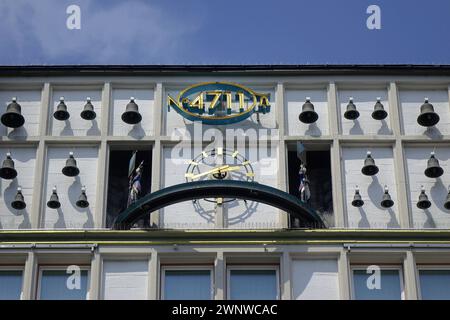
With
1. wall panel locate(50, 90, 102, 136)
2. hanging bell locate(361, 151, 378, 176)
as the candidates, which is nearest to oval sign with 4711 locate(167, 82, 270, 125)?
wall panel locate(50, 90, 102, 136)

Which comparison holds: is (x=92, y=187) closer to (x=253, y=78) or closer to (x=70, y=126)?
(x=70, y=126)

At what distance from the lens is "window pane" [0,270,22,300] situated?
50531 millimetres

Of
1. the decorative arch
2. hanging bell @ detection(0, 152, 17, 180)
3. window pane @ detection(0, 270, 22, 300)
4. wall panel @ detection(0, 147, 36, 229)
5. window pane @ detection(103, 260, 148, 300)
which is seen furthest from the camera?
hanging bell @ detection(0, 152, 17, 180)

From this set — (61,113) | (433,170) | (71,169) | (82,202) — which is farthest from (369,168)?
(61,113)

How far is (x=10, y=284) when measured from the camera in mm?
50906

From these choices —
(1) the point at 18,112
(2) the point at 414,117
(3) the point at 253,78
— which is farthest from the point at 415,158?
(1) the point at 18,112

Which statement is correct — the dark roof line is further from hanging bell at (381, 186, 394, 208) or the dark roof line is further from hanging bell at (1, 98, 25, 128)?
hanging bell at (381, 186, 394, 208)

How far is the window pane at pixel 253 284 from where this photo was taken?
166 ft

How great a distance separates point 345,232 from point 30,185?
10107 millimetres

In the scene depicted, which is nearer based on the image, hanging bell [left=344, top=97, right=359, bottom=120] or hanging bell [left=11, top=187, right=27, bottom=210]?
hanging bell [left=11, top=187, right=27, bottom=210]

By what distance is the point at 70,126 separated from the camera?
54.3 meters

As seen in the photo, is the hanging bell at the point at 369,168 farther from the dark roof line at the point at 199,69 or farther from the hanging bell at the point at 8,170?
the hanging bell at the point at 8,170

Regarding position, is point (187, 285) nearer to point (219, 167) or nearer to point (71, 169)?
point (219, 167)

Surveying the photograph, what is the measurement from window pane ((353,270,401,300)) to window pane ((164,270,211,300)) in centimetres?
452
